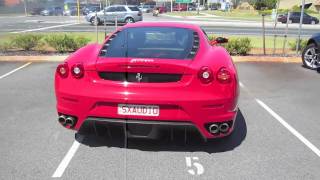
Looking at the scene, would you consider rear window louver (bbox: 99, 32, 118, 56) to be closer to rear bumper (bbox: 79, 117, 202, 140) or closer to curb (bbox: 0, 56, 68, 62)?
rear bumper (bbox: 79, 117, 202, 140)

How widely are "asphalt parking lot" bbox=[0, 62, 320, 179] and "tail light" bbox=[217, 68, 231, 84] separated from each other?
884 mm

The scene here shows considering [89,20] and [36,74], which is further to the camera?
[89,20]

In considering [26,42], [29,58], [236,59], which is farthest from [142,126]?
[26,42]

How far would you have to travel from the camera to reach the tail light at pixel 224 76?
4453mm

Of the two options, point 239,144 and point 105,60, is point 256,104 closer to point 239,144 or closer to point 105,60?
point 239,144

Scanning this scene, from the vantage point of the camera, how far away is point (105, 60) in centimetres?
450

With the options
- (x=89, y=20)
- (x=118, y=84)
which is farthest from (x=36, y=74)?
(x=89, y=20)

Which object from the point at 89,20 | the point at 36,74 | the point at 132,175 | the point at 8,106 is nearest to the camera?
the point at 132,175

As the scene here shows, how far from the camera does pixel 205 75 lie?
14.4 feet

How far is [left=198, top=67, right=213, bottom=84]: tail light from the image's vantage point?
14.4ft

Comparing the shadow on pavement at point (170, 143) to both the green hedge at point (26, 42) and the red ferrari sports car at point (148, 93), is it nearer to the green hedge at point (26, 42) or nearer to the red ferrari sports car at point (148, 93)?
the red ferrari sports car at point (148, 93)

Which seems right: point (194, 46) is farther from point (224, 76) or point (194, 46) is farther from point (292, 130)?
point (292, 130)

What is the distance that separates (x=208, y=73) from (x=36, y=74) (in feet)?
21.0

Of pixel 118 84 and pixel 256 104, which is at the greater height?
pixel 118 84
